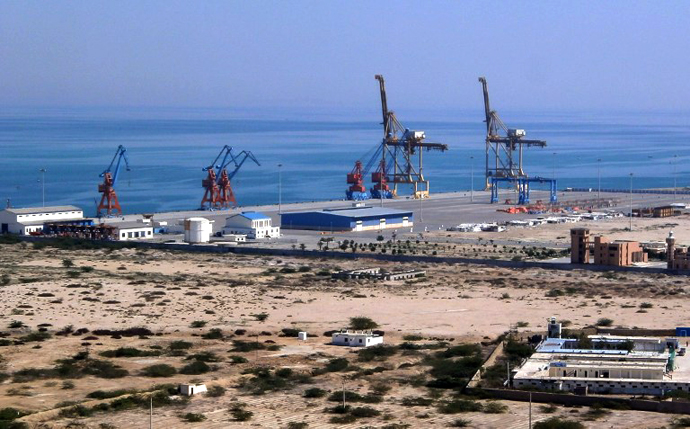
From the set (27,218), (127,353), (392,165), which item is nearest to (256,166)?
(392,165)

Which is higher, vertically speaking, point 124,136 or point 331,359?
point 124,136

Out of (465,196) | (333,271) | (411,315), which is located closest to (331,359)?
(411,315)

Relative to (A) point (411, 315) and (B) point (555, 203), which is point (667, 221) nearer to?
(B) point (555, 203)

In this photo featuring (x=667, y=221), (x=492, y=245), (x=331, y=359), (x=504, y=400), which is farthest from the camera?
(x=667, y=221)

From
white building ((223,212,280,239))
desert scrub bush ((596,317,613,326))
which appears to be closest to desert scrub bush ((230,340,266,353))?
desert scrub bush ((596,317,613,326))

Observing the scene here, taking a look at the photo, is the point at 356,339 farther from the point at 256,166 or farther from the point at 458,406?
the point at 256,166

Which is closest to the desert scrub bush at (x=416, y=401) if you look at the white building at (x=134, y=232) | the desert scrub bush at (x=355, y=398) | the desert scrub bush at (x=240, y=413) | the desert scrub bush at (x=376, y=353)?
the desert scrub bush at (x=355, y=398)
